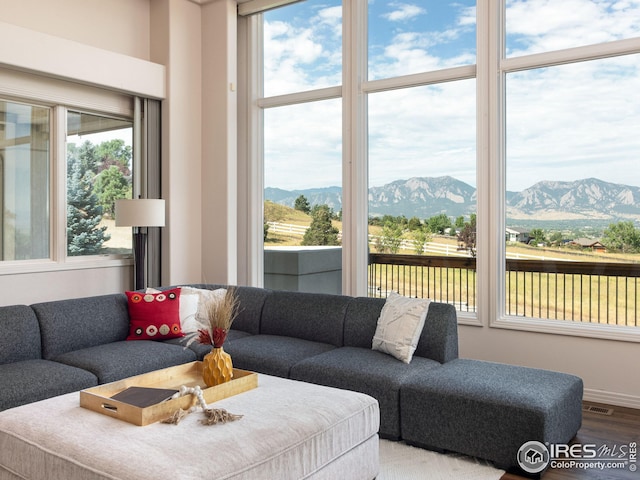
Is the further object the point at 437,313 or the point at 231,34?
the point at 231,34

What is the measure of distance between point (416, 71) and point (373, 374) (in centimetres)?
269

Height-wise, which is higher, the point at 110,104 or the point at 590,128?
the point at 110,104

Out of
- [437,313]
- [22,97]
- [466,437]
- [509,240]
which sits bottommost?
[466,437]

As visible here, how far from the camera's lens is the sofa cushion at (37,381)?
2.89 metres

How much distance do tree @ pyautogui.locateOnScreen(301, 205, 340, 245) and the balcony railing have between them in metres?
0.43

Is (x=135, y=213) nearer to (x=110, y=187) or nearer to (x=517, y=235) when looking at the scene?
(x=110, y=187)

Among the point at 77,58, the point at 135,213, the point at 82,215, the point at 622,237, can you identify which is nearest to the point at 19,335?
the point at 135,213

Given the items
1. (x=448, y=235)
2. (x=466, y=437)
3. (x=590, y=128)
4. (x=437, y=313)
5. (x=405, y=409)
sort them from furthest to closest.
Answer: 1. (x=448, y=235)
2. (x=590, y=128)
3. (x=437, y=313)
4. (x=405, y=409)
5. (x=466, y=437)

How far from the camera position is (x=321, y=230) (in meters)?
5.26

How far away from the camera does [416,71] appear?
473cm

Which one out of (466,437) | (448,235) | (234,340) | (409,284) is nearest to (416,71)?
(448,235)

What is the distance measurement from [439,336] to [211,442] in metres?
1.89

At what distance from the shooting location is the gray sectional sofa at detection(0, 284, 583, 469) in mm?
2854

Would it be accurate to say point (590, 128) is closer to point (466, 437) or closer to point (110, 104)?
point (466, 437)
